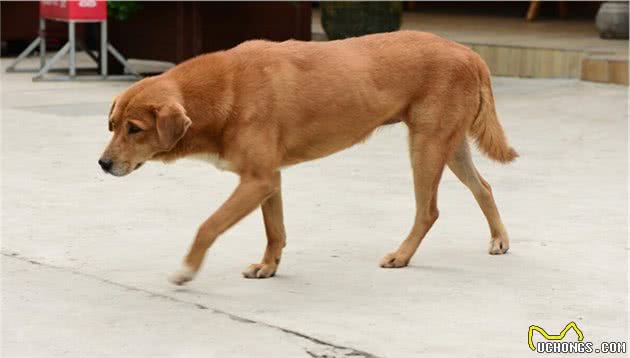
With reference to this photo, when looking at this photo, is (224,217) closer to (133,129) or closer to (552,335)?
(133,129)

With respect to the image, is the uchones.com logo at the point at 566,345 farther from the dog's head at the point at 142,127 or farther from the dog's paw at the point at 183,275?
the dog's head at the point at 142,127

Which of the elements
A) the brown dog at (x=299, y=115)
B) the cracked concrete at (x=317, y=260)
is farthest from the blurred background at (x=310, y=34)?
the brown dog at (x=299, y=115)

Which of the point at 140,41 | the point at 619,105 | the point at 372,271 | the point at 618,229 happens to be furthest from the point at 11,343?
the point at 140,41

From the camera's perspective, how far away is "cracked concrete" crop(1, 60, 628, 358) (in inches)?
179

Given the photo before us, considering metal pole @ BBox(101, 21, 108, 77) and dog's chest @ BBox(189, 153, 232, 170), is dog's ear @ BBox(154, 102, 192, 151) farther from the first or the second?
metal pole @ BBox(101, 21, 108, 77)

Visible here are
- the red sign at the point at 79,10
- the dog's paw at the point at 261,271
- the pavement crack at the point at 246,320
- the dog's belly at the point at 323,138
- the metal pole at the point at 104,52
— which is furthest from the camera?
the metal pole at the point at 104,52

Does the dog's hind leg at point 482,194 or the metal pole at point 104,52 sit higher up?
the dog's hind leg at point 482,194

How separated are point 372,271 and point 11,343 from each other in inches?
65.6

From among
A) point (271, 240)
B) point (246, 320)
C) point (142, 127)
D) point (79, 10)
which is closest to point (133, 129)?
point (142, 127)

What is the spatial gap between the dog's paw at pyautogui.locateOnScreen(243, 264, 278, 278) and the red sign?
7320 mm

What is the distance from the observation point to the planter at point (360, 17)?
13039mm

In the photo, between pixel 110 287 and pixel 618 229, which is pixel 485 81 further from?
pixel 110 287

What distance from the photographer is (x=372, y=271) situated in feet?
18.2

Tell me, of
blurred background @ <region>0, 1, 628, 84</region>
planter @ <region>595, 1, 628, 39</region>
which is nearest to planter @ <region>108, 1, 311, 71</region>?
blurred background @ <region>0, 1, 628, 84</region>
